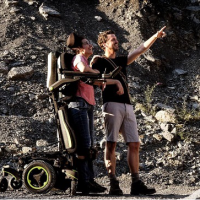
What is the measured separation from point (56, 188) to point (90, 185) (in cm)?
42

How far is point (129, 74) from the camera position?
13805 mm

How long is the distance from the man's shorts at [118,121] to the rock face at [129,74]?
2654mm

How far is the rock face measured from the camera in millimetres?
10305

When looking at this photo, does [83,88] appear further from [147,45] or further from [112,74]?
[147,45]

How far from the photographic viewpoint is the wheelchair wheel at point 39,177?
649 cm

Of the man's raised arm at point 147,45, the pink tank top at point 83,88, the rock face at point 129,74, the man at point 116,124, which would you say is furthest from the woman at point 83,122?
the rock face at point 129,74

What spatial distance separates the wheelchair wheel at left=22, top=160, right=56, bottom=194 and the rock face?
3060 millimetres

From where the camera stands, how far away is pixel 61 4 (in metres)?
16.6

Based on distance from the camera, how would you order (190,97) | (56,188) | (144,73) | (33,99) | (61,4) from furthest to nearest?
(61,4)
(144,73)
(190,97)
(33,99)
(56,188)

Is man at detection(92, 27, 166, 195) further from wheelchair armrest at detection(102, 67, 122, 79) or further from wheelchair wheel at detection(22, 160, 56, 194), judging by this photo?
wheelchair wheel at detection(22, 160, 56, 194)

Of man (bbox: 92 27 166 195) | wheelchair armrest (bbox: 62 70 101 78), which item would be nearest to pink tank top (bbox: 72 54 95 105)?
wheelchair armrest (bbox: 62 70 101 78)

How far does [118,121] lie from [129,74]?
695 cm

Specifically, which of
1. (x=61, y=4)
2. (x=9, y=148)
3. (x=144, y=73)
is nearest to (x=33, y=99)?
(x=9, y=148)

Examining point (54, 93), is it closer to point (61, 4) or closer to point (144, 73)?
point (144, 73)
